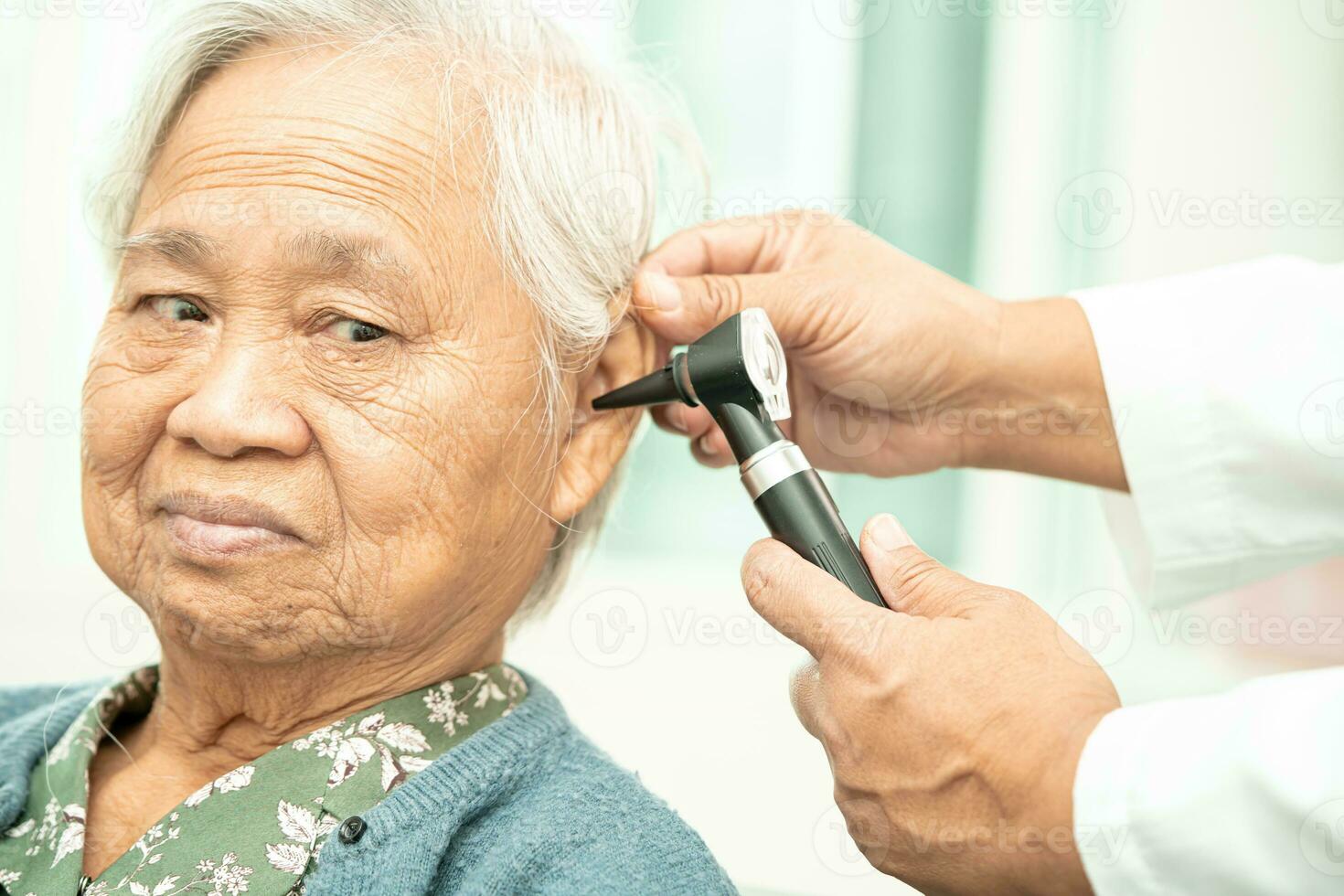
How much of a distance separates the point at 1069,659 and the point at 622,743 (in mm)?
1181

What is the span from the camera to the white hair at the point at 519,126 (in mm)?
1133

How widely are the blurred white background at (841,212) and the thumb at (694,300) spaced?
451 millimetres

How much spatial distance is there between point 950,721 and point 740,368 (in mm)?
369

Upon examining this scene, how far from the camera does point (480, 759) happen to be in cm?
103

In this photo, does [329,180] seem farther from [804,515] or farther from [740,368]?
[804,515]

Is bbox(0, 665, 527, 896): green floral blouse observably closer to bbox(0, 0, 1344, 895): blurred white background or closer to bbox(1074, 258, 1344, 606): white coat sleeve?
bbox(0, 0, 1344, 895): blurred white background

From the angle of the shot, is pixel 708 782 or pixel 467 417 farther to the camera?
pixel 708 782

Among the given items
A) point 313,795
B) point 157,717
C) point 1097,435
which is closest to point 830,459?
point 1097,435

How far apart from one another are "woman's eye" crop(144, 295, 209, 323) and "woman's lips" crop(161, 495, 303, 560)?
0.20m

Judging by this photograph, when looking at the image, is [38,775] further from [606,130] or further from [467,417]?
[606,130]

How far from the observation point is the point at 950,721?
867 millimetres
